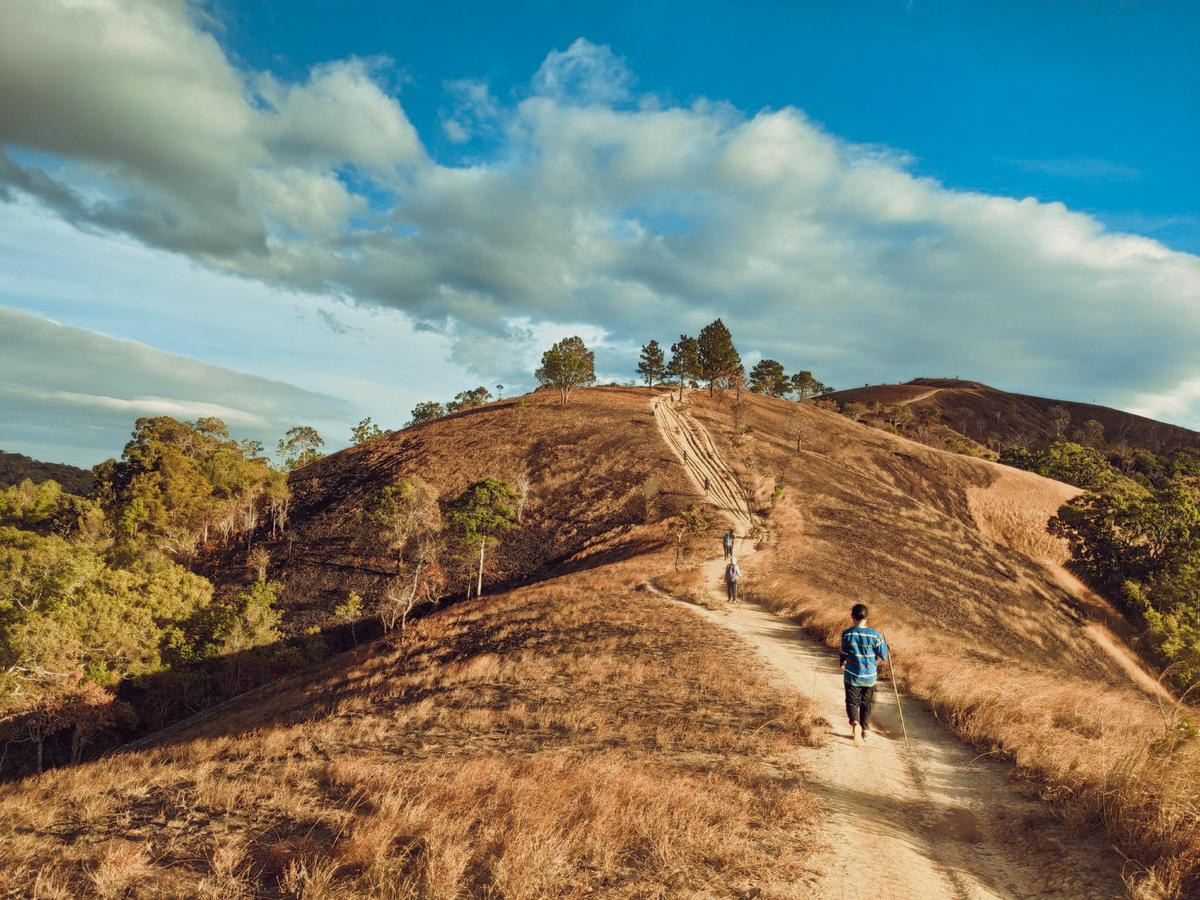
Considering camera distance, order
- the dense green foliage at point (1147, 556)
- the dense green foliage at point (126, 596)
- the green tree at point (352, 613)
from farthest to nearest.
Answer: the green tree at point (352, 613) → the dense green foliage at point (1147, 556) → the dense green foliage at point (126, 596)

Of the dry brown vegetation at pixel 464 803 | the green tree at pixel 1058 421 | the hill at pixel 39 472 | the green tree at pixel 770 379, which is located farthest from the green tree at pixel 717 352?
the green tree at pixel 1058 421

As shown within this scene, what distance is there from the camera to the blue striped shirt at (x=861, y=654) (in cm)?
1011

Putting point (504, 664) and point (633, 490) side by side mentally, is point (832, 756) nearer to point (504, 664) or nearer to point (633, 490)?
point (504, 664)

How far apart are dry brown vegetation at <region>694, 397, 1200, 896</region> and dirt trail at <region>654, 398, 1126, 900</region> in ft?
1.39

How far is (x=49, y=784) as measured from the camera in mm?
9039

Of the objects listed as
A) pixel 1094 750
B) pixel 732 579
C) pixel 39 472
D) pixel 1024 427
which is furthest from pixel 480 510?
pixel 1024 427

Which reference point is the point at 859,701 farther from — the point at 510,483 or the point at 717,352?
the point at 717,352

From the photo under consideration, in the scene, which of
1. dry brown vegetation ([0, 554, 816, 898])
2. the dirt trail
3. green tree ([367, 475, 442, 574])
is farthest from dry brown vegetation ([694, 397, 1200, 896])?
green tree ([367, 475, 442, 574])

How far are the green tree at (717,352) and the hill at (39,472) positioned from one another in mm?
122035

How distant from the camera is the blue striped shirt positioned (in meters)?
10.1

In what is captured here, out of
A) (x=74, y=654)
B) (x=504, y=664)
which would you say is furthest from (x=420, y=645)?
(x=74, y=654)

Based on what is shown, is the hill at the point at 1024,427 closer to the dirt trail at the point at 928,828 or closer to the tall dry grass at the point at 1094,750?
the tall dry grass at the point at 1094,750

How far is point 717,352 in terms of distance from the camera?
95438mm

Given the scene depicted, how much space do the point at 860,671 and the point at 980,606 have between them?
4478cm
